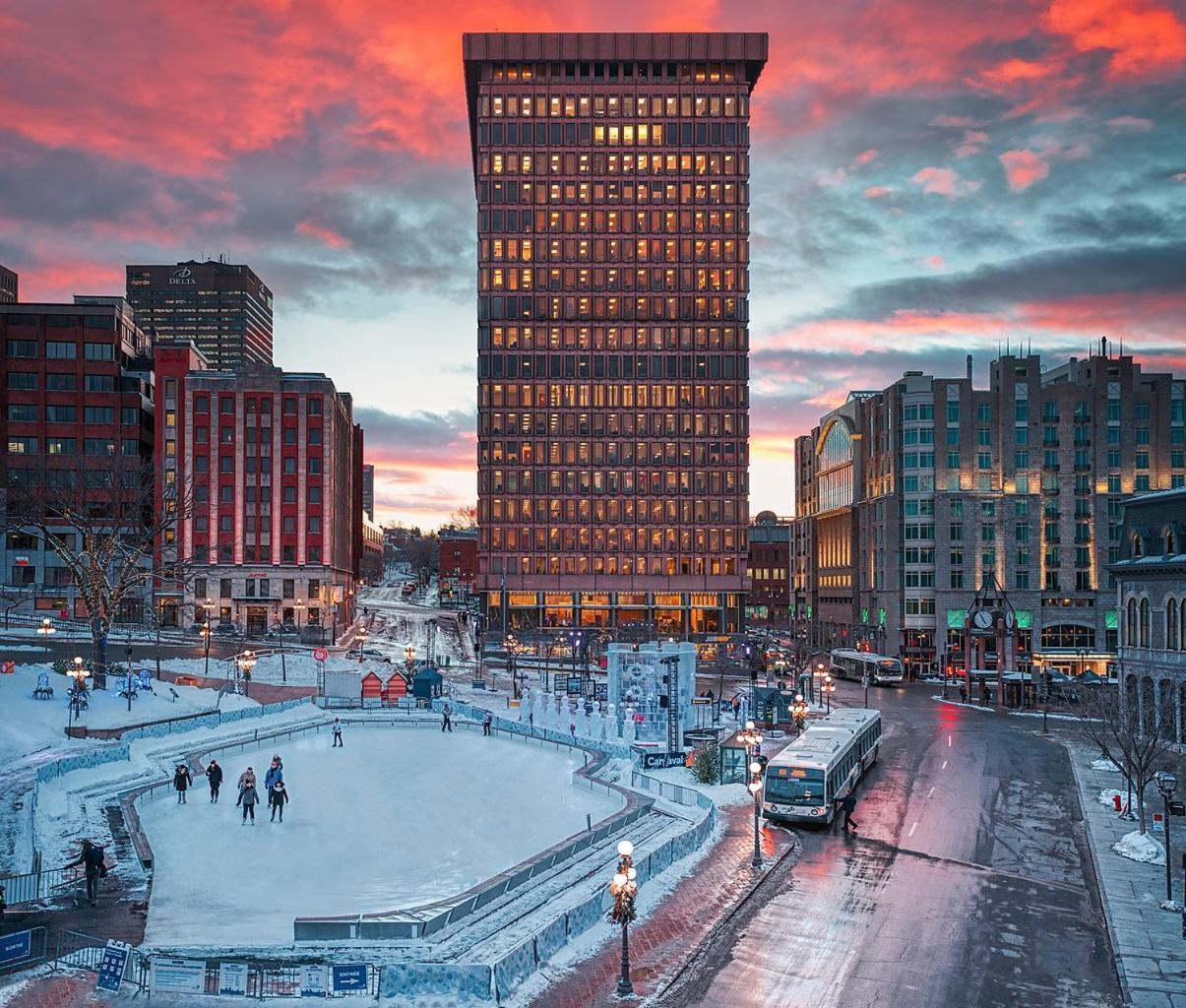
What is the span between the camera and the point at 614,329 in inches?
5389

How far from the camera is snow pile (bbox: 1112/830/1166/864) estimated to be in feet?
107

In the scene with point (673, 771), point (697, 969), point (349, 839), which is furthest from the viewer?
point (673, 771)

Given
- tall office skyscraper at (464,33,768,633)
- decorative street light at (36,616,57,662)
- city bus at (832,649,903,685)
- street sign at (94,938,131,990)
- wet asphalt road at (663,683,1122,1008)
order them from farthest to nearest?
tall office skyscraper at (464,33,768,633), city bus at (832,649,903,685), decorative street light at (36,616,57,662), wet asphalt road at (663,683,1122,1008), street sign at (94,938,131,990)

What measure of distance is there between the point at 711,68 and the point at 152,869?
5219 inches

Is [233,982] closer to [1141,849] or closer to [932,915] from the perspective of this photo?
[932,915]

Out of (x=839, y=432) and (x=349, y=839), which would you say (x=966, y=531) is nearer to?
(x=839, y=432)

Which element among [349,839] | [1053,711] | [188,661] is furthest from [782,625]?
[349,839]

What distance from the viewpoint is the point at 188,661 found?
8025 centimetres

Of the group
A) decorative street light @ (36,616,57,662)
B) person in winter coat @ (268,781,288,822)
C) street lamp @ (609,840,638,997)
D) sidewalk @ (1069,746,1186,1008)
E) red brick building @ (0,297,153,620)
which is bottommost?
sidewalk @ (1069,746,1186,1008)

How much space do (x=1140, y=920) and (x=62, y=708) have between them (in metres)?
46.7

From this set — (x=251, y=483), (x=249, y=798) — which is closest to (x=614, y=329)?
(x=251, y=483)

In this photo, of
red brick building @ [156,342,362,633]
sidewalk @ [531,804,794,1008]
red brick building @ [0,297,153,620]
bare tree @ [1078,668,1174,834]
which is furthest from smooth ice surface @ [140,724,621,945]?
red brick building @ [0,297,153,620]

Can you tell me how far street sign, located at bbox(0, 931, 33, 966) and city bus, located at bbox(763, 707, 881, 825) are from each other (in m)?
23.8

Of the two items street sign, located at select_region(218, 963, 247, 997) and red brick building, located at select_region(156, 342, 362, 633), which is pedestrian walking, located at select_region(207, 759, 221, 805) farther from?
red brick building, located at select_region(156, 342, 362, 633)
